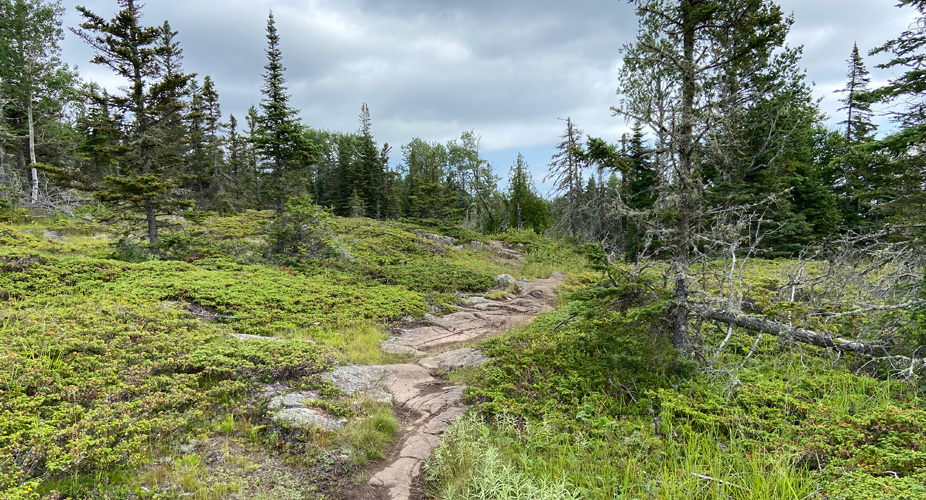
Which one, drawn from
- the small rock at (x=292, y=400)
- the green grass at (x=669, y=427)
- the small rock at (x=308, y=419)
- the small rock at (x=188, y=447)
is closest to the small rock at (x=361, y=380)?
the small rock at (x=292, y=400)

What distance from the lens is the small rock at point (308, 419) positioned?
17.1 ft

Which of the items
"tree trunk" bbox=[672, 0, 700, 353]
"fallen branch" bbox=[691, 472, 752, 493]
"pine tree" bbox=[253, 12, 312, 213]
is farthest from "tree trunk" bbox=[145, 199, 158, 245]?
"fallen branch" bbox=[691, 472, 752, 493]

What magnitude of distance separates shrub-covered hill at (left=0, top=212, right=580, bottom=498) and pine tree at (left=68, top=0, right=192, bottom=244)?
1.87 metres

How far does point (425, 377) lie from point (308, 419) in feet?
8.99

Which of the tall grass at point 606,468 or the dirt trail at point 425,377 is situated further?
the dirt trail at point 425,377

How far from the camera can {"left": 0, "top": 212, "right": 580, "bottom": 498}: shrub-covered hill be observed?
3807 millimetres

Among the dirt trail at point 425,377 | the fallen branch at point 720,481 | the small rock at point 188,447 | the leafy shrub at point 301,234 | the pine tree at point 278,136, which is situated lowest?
the dirt trail at point 425,377

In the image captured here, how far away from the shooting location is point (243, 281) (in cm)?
1185

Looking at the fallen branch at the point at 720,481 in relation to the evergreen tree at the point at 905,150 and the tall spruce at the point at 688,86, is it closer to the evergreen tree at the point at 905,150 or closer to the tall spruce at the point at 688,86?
the tall spruce at the point at 688,86

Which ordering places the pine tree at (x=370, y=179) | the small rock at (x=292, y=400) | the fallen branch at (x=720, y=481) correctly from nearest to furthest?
the fallen branch at (x=720, y=481)
the small rock at (x=292, y=400)
the pine tree at (x=370, y=179)

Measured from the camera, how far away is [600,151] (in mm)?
5812

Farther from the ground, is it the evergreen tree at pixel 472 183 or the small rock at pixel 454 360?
the evergreen tree at pixel 472 183

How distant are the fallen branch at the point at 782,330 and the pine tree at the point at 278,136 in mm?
19623

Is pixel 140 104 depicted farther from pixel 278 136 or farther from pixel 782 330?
pixel 782 330
